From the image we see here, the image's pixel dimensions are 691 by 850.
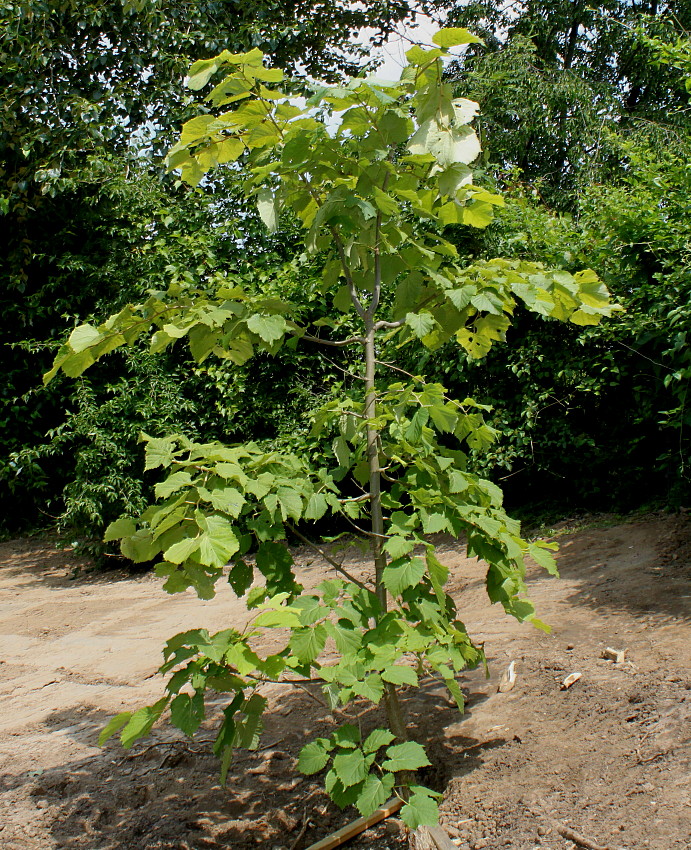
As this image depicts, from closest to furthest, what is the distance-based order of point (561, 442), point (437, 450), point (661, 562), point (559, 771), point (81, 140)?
1. point (559, 771)
2. point (437, 450)
3. point (661, 562)
4. point (561, 442)
5. point (81, 140)

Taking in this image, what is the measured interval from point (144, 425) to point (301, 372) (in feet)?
4.90

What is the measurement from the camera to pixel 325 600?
1955 millimetres

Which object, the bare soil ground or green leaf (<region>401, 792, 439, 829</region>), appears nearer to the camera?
green leaf (<region>401, 792, 439, 829</region>)

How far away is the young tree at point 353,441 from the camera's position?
186 centimetres

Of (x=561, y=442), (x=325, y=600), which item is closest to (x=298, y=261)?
(x=561, y=442)

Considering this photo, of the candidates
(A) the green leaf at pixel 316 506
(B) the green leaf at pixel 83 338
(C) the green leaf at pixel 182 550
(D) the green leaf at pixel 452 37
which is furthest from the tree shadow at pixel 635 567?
(B) the green leaf at pixel 83 338

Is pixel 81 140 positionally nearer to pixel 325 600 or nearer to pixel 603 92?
pixel 325 600

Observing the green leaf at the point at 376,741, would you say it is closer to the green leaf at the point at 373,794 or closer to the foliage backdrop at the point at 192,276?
the green leaf at the point at 373,794

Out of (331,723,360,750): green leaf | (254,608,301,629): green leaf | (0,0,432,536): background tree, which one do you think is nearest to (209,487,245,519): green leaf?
(254,608,301,629): green leaf

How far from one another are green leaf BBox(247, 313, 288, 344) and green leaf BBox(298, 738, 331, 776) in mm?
1122

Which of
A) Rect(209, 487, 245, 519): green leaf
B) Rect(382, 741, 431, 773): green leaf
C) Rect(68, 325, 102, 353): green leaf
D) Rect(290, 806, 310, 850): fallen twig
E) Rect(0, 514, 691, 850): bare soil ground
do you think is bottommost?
Rect(290, 806, 310, 850): fallen twig

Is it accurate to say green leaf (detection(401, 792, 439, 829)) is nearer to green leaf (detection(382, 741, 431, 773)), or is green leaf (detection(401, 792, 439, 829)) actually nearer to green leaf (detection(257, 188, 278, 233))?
green leaf (detection(382, 741, 431, 773))

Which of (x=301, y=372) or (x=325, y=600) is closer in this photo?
(x=325, y=600)

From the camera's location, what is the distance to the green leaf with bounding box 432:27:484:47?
5.91ft
